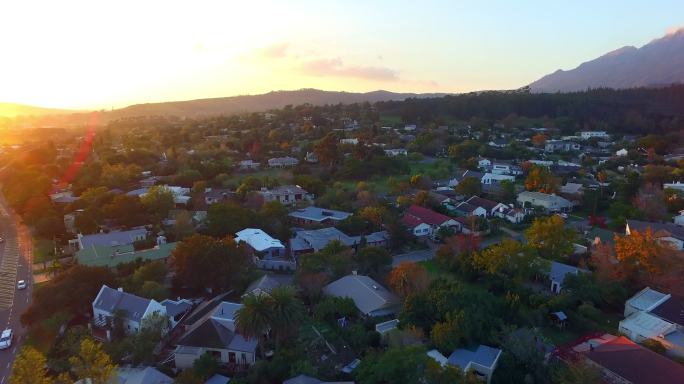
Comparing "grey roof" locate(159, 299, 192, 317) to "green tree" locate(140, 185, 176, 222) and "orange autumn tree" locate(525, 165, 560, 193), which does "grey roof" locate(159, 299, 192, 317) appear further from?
"orange autumn tree" locate(525, 165, 560, 193)

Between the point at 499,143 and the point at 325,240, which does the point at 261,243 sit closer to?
the point at 325,240

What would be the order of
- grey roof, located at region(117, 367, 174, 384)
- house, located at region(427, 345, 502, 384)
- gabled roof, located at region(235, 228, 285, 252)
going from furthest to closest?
gabled roof, located at region(235, 228, 285, 252)
house, located at region(427, 345, 502, 384)
grey roof, located at region(117, 367, 174, 384)

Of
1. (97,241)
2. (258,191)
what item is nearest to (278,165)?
(258,191)

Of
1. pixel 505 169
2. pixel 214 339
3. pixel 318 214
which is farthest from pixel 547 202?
pixel 214 339

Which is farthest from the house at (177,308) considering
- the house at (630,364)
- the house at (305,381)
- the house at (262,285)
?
the house at (630,364)

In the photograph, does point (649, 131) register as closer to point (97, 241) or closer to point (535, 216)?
point (535, 216)

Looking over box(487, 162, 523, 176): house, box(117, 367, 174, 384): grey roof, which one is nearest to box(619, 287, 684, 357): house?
box(117, 367, 174, 384): grey roof
